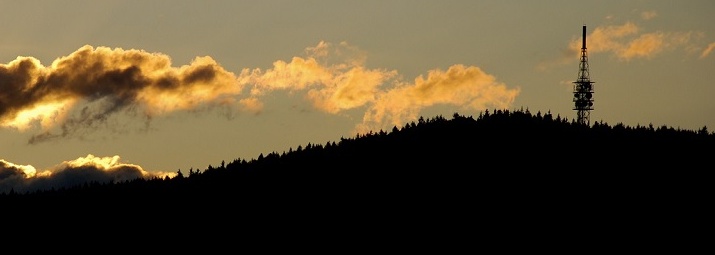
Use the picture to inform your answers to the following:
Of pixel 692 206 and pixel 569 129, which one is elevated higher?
pixel 569 129

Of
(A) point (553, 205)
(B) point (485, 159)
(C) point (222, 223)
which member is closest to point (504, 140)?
(B) point (485, 159)

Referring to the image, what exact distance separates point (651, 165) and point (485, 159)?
665 inches

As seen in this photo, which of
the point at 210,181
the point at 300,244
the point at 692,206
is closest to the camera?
the point at 692,206

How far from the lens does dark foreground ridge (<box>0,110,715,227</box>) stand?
135m

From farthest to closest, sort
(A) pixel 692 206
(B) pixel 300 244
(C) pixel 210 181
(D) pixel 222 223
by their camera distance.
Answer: (C) pixel 210 181 → (D) pixel 222 223 → (B) pixel 300 244 → (A) pixel 692 206

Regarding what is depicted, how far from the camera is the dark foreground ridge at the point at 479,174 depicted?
134750mm

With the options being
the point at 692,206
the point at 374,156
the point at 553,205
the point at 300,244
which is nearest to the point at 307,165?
the point at 374,156

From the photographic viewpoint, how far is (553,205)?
437 feet

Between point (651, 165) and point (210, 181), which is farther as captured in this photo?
point (210, 181)

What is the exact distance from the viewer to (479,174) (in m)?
143

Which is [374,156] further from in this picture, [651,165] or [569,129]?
[651,165]

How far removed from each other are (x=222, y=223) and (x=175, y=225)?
24.0 ft

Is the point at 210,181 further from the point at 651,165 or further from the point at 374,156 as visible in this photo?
the point at 651,165

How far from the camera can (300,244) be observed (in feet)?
466
